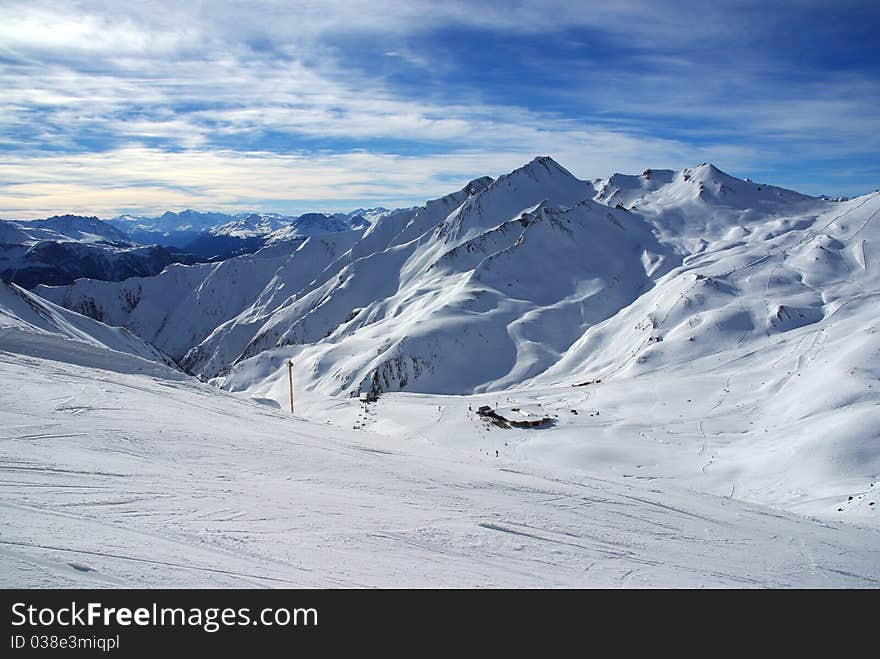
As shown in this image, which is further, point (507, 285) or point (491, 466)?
point (507, 285)

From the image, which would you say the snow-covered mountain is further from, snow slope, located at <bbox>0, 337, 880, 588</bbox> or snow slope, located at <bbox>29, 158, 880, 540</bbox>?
snow slope, located at <bbox>0, 337, 880, 588</bbox>

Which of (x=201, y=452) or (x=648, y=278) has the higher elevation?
(x=648, y=278)

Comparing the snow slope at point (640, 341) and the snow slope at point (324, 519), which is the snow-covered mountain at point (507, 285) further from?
the snow slope at point (324, 519)

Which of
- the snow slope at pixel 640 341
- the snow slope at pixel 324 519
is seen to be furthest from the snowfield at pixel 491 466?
the snow slope at pixel 640 341

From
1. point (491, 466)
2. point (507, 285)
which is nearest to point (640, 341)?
point (507, 285)

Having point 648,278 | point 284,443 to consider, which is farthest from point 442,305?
point 284,443

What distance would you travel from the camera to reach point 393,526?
28.8ft

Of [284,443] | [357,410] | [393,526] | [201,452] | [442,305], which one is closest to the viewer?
[393,526]

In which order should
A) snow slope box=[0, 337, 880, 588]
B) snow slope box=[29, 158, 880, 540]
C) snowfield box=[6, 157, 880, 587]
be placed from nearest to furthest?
snow slope box=[0, 337, 880, 588] < snowfield box=[6, 157, 880, 587] < snow slope box=[29, 158, 880, 540]

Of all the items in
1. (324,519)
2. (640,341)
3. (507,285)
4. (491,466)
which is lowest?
(491,466)

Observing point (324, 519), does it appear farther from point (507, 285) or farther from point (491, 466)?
point (507, 285)

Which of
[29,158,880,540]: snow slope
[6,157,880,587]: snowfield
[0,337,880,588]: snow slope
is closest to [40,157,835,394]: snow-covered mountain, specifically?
[29,158,880,540]: snow slope
